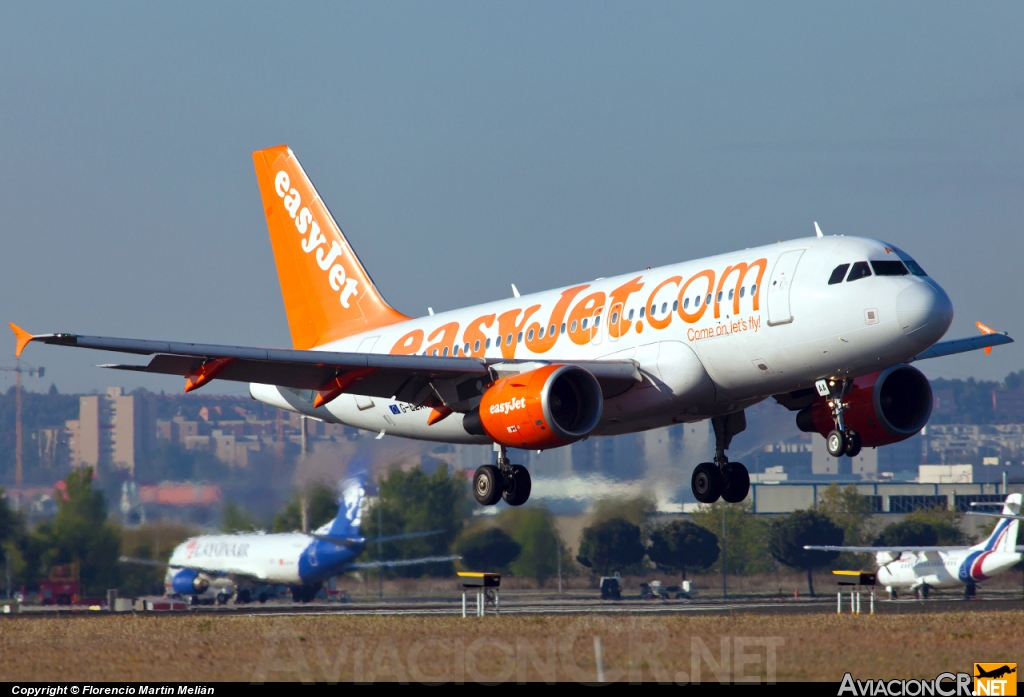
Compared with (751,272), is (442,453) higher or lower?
lower

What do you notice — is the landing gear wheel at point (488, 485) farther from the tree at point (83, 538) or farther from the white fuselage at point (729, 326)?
the tree at point (83, 538)

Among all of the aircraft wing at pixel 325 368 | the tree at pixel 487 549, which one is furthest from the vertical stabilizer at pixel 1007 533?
the aircraft wing at pixel 325 368

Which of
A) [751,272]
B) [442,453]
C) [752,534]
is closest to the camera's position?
[751,272]

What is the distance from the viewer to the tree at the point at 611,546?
44906 millimetres

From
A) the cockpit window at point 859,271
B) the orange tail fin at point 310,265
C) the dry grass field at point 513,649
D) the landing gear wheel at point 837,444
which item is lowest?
the dry grass field at point 513,649

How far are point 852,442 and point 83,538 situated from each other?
26431 mm

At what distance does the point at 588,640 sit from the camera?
22.3 metres

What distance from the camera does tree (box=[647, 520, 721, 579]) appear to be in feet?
172

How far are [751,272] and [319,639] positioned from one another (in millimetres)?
10788

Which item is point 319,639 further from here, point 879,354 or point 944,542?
point 944,542

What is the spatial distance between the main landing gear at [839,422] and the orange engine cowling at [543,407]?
4.55m

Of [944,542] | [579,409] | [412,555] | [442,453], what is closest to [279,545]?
[412,555]

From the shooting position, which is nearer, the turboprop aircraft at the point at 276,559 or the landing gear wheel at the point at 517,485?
the landing gear wheel at the point at 517,485

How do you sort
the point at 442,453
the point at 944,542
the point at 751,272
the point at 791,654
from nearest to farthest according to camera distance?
the point at 791,654
the point at 751,272
the point at 442,453
the point at 944,542
